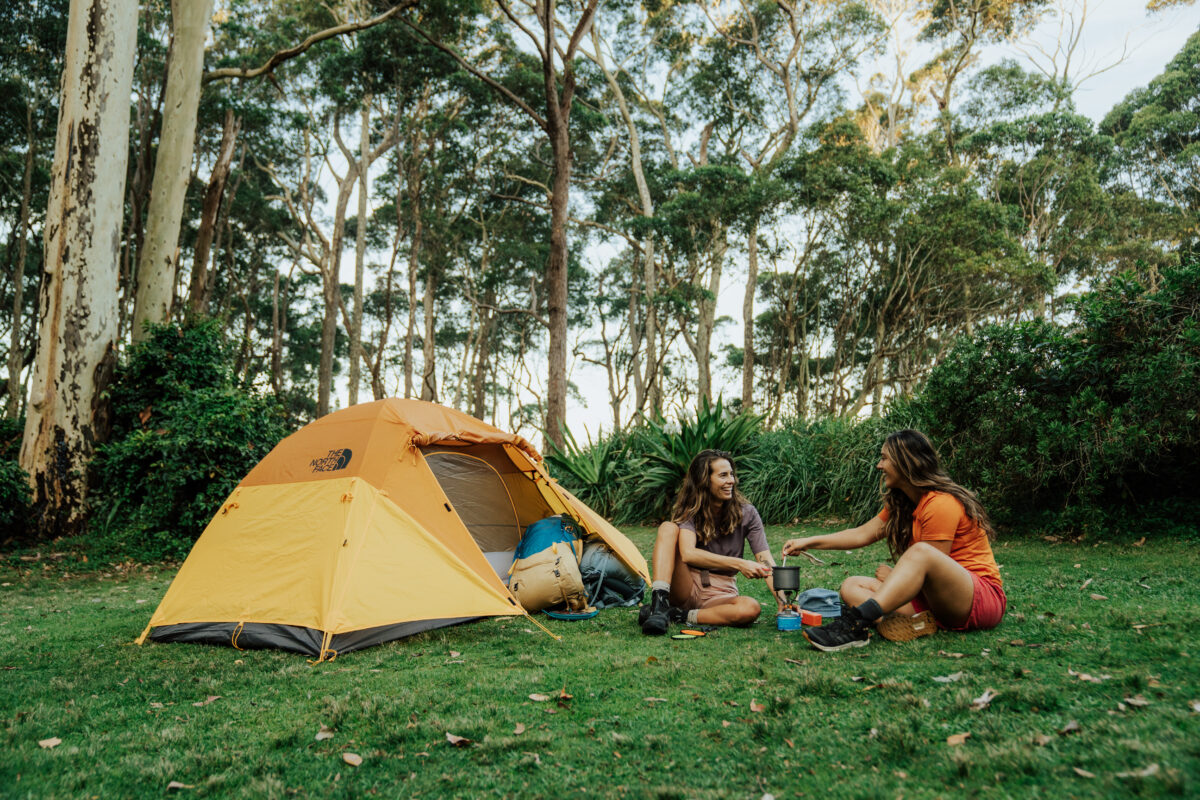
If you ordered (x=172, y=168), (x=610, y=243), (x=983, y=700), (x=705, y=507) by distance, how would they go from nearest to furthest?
(x=983, y=700) < (x=705, y=507) < (x=172, y=168) < (x=610, y=243)

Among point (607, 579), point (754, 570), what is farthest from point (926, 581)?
point (607, 579)

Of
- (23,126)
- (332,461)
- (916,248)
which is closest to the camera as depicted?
(332,461)

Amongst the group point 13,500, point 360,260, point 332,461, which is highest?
point 360,260

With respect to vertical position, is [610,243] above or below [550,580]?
above

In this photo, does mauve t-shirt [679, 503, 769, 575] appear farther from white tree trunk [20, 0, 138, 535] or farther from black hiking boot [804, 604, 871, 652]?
white tree trunk [20, 0, 138, 535]

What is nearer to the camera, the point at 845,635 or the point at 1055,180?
the point at 845,635

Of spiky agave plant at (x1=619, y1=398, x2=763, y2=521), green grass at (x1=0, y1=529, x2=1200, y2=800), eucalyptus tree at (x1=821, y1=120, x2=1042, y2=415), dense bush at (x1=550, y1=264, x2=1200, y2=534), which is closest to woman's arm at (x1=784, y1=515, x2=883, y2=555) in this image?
green grass at (x1=0, y1=529, x2=1200, y2=800)

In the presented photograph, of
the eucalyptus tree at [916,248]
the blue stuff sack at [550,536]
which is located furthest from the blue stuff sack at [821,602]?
the eucalyptus tree at [916,248]

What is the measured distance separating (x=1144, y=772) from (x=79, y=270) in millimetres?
9685

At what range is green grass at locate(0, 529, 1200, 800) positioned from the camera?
6.88 ft

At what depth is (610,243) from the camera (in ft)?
80.5

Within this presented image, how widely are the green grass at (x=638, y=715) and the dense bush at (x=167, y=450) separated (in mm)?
3951

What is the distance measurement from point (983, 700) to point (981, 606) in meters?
1.01

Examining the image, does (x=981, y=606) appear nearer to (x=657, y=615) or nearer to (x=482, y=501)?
(x=657, y=615)
